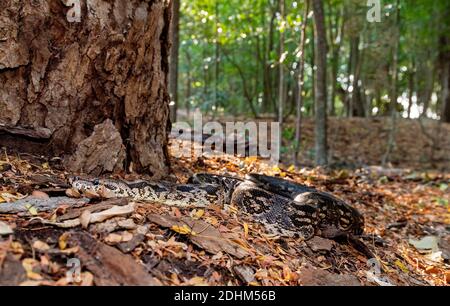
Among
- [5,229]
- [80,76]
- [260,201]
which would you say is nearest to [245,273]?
[260,201]

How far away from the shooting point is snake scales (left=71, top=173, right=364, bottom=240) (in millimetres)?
4871

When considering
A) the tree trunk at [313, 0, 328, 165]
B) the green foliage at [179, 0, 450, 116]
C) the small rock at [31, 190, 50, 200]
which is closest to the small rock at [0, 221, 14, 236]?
the small rock at [31, 190, 50, 200]

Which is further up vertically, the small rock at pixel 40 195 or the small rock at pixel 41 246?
the small rock at pixel 40 195

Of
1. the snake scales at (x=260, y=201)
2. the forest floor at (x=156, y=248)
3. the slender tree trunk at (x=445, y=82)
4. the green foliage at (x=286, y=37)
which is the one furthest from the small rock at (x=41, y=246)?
the slender tree trunk at (x=445, y=82)

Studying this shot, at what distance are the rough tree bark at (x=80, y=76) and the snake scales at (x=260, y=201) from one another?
0.63 m

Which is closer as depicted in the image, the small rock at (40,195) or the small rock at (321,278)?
the small rock at (321,278)

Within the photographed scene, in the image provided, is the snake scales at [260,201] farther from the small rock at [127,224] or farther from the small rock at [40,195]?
the small rock at [127,224]

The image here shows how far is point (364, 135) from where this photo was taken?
20.6m

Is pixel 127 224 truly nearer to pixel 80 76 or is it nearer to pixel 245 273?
pixel 245 273

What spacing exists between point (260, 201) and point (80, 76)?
2.50 meters

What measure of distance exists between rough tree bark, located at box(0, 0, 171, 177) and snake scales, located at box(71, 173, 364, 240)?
63 cm

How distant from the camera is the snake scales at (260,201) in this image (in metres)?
4.87

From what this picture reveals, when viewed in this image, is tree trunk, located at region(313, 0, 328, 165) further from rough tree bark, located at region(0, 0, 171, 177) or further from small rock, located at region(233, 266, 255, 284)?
small rock, located at region(233, 266, 255, 284)
